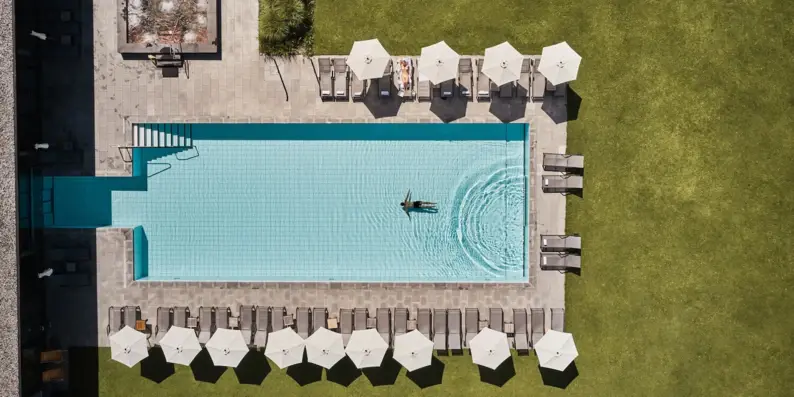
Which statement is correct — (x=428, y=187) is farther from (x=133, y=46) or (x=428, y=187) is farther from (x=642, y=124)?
(x=133, y=46)

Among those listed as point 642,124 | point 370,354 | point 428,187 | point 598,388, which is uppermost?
point 642,124

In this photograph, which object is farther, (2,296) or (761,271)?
(761,271)

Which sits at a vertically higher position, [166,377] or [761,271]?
[761,271]

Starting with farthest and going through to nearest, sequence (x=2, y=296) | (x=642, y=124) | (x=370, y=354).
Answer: (x=642, y=124)
(x=370, y=354)
(x=2, y=296)

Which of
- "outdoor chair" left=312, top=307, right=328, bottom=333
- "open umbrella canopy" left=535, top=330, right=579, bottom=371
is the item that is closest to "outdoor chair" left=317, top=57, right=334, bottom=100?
"outdoor chair" left=312, top=307, right=328, bottom=333

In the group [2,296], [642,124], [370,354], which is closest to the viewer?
[2,296]

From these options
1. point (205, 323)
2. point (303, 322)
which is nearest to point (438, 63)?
point (303, 322)

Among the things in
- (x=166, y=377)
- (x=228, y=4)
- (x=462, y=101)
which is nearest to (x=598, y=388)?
(x=462, y=101)
